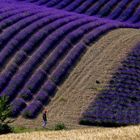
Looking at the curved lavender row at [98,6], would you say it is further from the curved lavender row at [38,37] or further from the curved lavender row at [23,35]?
the curved lavender row at [23,35]

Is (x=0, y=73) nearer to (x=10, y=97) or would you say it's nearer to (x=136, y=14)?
(x=10, y=97)

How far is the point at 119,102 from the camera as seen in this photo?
39.4 m

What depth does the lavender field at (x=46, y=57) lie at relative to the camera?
39531mm

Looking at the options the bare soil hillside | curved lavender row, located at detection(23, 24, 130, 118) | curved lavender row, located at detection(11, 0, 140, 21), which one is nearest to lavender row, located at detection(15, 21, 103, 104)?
curved lavender row, located at detection(23, 24, 130, 118)

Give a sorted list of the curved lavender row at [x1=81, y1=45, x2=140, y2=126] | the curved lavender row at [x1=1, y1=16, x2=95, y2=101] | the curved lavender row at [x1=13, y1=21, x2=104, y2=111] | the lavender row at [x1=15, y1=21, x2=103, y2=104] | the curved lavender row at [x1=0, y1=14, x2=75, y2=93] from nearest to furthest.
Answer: the curved lavender row at [x1=81, y1=45, x2=140, y2=126] → the curved lavender row at [x1=1, y1=16, x2=95, y2=101] → the curved lavender row at [x1=13, y1=21, x2=104, y2=111] → the curved lavender row at [x1=0, y1=14, x2=75, y2=93] → the lavender row at [x1=15, y1=21, x2=103, y2=104]

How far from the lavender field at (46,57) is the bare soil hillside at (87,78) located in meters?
0.68

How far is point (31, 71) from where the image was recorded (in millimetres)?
44312

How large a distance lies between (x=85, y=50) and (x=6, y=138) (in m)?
25.6

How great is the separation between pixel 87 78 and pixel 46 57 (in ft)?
17.9

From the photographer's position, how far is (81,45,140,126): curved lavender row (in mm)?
37475

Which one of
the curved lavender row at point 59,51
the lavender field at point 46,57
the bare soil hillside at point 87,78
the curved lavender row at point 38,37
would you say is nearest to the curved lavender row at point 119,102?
the lavender field at point 46,57

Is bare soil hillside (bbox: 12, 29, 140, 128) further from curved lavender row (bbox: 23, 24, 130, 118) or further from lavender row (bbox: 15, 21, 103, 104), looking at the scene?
lavender row (bbox: 15, 21, 103, 104)

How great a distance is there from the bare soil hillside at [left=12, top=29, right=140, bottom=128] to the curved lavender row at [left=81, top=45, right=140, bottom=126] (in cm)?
63

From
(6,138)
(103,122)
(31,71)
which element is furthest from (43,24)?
(6,138)
